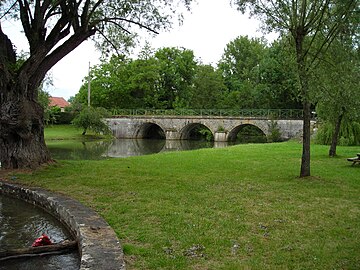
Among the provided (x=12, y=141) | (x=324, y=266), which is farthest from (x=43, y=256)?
(x=12, y=141)

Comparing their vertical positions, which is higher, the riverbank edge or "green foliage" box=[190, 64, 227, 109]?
"green foliage" box=[190, 64, 227, 109]

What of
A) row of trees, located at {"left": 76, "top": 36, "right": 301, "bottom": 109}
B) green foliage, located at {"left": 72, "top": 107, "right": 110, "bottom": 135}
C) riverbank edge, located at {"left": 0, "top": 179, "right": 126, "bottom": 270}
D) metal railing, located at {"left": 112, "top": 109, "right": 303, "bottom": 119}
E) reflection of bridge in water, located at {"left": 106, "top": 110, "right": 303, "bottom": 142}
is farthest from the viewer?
row of trees, located at {"left": 76, "top": 36, "right": 301, "bottom": 109}

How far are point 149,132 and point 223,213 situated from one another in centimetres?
4908

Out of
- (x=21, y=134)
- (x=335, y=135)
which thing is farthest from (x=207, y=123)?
(x=21, y=134)

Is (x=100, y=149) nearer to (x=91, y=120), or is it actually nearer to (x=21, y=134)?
(x=91, y=120)

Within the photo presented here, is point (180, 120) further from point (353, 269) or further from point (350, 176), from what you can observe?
point (353, 269)

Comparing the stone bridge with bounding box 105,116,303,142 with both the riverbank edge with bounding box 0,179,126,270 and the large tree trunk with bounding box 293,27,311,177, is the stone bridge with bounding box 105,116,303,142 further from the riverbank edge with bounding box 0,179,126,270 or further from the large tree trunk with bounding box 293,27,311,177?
the riverbank edge with bounding box 0,179,126,270

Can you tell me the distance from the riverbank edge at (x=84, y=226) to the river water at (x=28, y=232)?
0.56 ft

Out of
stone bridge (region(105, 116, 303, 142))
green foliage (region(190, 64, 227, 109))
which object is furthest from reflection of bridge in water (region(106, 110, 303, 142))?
green foliage (region(190, 64, 227, 109))

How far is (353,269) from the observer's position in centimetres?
455

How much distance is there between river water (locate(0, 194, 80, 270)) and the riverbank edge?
17 centimetres

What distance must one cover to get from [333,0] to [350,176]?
514 cm

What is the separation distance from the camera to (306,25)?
1088 cm

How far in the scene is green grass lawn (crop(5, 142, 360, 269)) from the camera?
4988 millimetres
